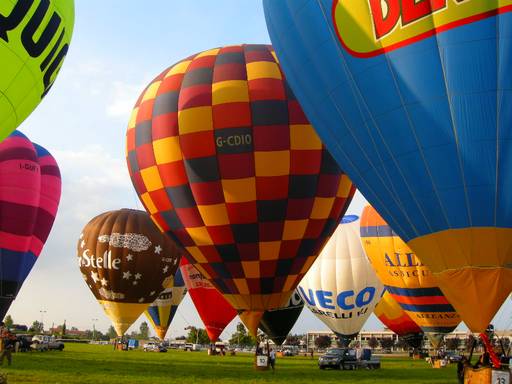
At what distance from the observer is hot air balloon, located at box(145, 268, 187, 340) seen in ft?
134

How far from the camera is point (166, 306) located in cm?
4103

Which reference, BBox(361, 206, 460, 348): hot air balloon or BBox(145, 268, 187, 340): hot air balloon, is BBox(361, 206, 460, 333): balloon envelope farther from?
BBox(145, 268, 187, 340): hot air balloon

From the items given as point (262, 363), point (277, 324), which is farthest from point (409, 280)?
point (262, 363)

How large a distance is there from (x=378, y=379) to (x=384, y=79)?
1014cm

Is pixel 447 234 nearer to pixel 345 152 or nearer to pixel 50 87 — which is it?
pixel 345 152

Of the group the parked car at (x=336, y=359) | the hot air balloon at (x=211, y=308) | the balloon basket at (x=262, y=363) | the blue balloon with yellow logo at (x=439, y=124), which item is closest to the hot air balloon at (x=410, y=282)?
the parked car at (x=336, y=359)

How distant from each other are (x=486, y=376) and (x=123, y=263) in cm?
2136

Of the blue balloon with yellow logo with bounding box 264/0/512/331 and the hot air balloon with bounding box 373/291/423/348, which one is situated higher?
the blue balloon with yellow logo with bounding box 264/0/512/331

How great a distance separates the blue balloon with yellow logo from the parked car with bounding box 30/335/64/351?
80.9ft

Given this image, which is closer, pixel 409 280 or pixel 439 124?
pixel 439 124

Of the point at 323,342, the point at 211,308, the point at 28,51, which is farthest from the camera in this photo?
the point at 323,342

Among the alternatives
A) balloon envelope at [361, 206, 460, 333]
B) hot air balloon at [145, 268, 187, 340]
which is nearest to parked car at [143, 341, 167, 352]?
hot air balloon at [145, 268, 187, 340]

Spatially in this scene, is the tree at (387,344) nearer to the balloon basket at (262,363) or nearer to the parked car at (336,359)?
the parked car at (336,359)

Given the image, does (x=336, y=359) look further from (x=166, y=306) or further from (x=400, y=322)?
(x=166, y=306)
